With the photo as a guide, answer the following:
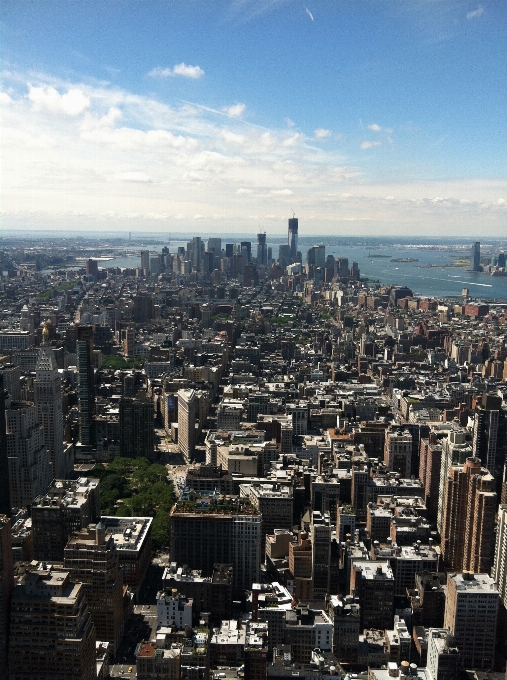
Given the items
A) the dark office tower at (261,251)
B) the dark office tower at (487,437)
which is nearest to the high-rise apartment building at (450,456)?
the dark office tower at (487,437)

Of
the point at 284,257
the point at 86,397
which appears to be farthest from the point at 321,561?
the point at 284,257

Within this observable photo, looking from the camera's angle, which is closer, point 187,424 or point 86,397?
point 86,397

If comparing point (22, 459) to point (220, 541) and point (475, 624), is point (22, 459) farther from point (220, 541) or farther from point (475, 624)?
point (475, 624)

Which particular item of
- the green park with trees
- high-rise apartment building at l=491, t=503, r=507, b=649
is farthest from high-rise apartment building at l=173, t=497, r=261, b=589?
high-rise apartment building at l=491, t=503, r=507, b=649

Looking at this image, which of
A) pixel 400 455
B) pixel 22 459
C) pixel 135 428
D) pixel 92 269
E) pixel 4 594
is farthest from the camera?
pixel 92 269

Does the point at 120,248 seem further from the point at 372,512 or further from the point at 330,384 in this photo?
the point at 372,512

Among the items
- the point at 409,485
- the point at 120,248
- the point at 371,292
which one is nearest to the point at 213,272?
the point at 371,292
